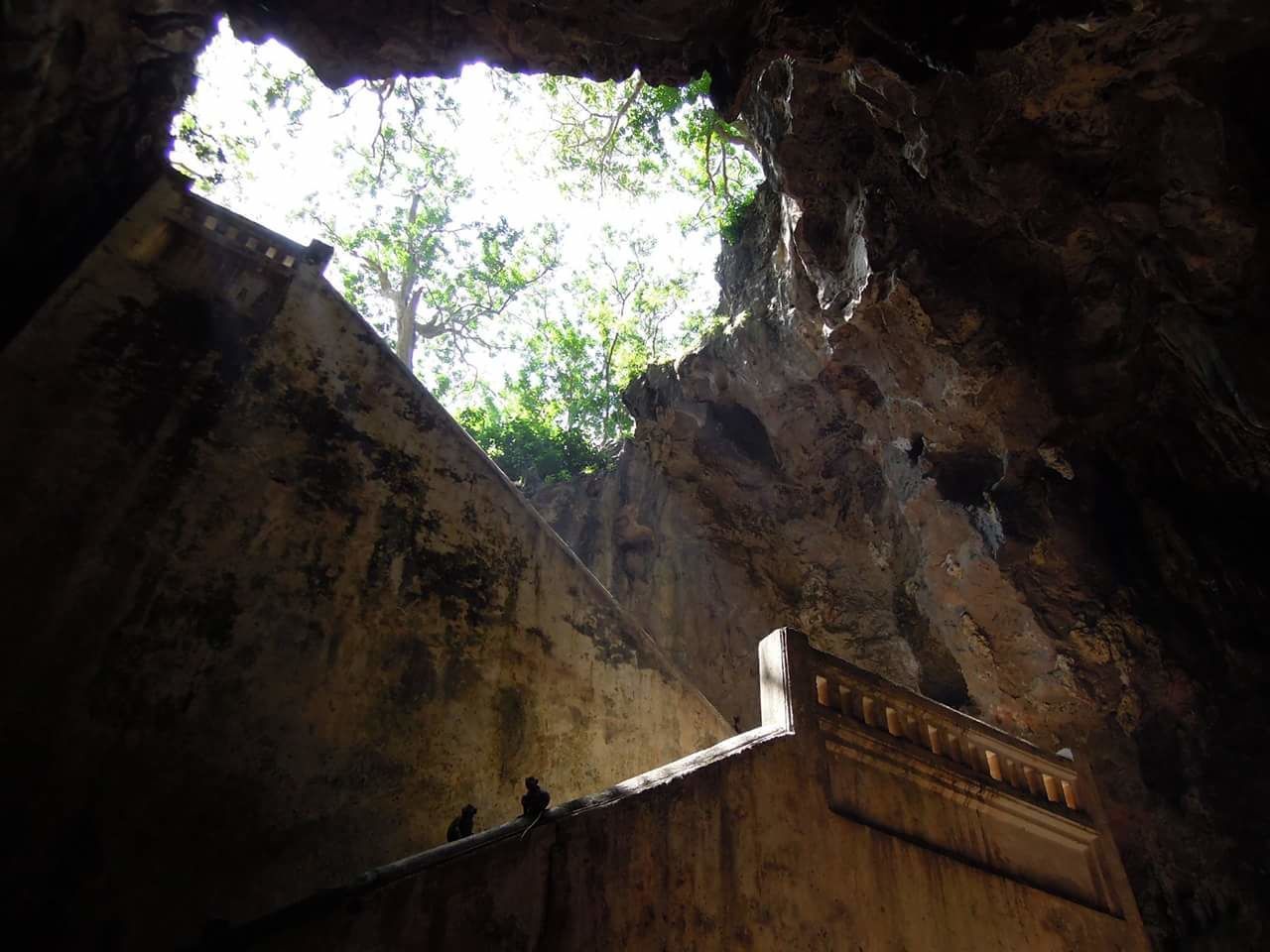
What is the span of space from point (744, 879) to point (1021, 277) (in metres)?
6.54

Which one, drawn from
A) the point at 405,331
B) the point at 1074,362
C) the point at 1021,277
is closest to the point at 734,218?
the point at 1021,277

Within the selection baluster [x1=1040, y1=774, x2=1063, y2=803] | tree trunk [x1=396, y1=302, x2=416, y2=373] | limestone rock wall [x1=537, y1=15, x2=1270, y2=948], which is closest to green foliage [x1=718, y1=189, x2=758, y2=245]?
limestone rock wall [x1=537, y1=15, x2=1270, y2=948]

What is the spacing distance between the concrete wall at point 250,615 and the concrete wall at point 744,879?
2.04m

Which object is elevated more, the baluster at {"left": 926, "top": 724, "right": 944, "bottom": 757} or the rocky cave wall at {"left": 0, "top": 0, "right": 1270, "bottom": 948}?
the rocky cave wall at {"left": 0, "top": 0, "right": 1270, "bottom": 948}

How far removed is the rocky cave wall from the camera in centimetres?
591

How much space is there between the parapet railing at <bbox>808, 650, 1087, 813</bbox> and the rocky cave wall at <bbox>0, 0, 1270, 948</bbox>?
299 cm

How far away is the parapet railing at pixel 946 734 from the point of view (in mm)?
5137

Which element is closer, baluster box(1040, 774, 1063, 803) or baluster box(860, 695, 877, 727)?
baluster box(860, 695, 877, 727)

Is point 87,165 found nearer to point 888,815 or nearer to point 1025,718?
point 888,815

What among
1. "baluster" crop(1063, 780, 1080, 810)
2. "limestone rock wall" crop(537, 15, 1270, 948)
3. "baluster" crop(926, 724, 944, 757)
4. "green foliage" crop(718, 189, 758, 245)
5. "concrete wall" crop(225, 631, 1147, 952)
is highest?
"green foliage" crop(718, 189, 758, 245)

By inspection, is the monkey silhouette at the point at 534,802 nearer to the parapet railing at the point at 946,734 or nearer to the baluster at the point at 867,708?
the parapet railing at the point at 946,734

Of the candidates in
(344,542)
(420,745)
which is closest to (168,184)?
(344,542)

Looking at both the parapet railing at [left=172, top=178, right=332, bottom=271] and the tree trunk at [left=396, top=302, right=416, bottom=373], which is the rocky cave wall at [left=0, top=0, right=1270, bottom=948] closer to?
the parapet railing at [left=172, top=178, right=332, bottom=271]

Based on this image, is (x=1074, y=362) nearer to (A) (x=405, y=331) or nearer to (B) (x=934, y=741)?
(B) (x=934, y=741)
